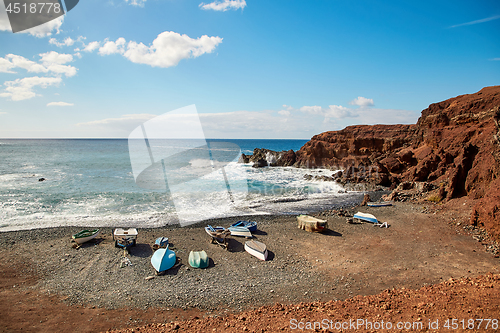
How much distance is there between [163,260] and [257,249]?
→ 166 inches

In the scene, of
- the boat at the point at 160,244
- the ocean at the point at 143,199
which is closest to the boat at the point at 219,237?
the boat at the point at 160,244

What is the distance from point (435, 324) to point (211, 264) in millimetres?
8018

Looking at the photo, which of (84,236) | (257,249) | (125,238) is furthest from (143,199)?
(257,249)

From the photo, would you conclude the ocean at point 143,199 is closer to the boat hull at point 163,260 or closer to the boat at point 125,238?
the boat at point 125,238

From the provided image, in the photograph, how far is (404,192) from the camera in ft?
68.5

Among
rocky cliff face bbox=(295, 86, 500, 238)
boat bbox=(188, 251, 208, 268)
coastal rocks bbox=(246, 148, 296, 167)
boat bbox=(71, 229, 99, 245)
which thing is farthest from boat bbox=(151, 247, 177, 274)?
coastal rocks bbox=(246, 148, 296, 167)

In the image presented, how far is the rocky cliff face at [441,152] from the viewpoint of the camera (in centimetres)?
1396

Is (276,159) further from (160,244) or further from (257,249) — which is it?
(160,244)

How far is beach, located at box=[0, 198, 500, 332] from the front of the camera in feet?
24.6

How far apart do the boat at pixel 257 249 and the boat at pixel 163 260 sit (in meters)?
3.45

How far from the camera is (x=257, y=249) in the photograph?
1113 cm

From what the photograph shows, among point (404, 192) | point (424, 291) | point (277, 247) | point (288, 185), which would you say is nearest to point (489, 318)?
point (424, 291)

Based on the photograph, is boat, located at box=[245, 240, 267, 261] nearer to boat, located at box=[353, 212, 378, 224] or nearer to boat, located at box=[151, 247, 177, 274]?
boat, located at box=[151, 247, 177, 274]

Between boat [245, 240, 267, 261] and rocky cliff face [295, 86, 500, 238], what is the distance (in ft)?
35.2
